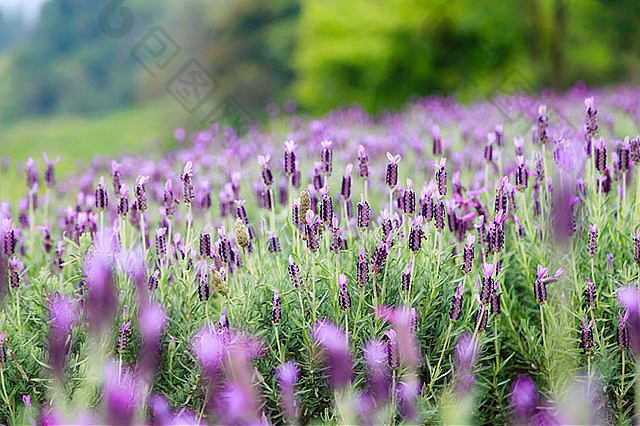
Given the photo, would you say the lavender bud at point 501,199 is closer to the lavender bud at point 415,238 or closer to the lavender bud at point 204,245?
the lavender bud at point 415,238

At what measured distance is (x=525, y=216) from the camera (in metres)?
2.29

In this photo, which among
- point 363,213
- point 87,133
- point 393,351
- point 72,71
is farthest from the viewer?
point 72,71

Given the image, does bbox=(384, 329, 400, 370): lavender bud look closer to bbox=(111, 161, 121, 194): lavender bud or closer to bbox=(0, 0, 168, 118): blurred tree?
bbox=(111, 161, 121, 194): lavender bud

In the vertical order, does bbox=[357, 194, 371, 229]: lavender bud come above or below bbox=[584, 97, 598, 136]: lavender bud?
below

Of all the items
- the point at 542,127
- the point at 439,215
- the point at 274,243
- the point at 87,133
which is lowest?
the point at 87,133

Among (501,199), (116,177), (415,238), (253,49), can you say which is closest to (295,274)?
(415,238)

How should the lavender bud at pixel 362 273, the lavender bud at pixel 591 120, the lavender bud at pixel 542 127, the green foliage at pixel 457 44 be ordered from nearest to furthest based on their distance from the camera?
the lavender bud at pixel 362 273 < the lavender bud at pixel 591 120 < the lavender bud at pixel 542 127 < the green foliage at pixel 457 44

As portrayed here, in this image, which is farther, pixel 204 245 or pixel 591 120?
pixel 591 120

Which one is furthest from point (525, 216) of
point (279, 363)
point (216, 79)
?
point (216, 79)

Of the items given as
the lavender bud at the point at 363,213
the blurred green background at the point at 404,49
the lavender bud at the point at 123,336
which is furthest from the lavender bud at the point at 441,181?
the blurred green background at the point at 404,49

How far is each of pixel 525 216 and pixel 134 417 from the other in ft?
4.98

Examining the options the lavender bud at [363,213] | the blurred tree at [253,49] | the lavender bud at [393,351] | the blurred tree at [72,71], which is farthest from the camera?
the blurred tree at [72,71]

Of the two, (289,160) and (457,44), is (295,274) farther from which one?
(457,44)

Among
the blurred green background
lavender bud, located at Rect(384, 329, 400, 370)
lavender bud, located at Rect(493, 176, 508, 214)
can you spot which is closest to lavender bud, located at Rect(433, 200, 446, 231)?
lavender bud, located at Rect(493, 176, 508, 214)
